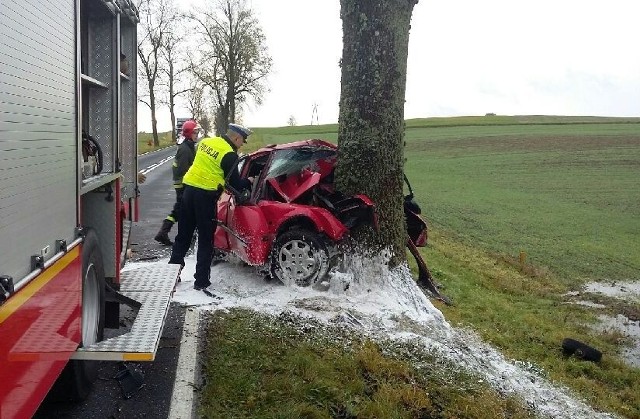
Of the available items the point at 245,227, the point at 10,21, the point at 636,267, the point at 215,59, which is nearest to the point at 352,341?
the point at 245,227

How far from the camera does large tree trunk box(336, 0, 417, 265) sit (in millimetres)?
7199

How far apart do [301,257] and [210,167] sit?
1.35 meters

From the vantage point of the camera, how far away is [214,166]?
7043mm

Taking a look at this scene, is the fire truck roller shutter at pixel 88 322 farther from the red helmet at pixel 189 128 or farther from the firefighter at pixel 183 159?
the red helmet at pixel 189 128

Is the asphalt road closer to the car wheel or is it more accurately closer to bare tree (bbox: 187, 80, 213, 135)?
the car wheel

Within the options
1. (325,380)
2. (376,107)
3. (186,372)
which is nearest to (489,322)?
(376,107)

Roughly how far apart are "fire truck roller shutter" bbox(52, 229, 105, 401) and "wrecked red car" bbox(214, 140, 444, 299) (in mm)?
2795

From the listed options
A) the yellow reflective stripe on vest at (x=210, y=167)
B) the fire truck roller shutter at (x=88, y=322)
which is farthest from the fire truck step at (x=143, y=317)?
the yellow reflective stripe on vest at (x=210, y=167)

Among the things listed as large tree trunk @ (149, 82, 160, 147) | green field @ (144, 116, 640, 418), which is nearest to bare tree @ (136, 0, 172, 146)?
large tree trunk @ (149, 82, 160, 147)

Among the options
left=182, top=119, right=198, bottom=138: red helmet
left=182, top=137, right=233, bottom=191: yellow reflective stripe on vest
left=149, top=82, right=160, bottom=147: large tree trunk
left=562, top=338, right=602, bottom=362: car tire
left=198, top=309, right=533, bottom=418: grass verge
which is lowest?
left=562, top=338, right=602, bottom=362: car tire

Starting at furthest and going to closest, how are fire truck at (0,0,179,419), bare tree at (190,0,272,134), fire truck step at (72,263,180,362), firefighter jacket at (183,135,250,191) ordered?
bare tree at (190,0,272,134) < firefighter jacket at (183,135,250,191) < fire truck step at (72,263,180,362) < fire truck at (0,0,179,419)

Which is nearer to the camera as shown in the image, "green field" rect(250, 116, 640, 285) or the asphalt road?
the asphalt road

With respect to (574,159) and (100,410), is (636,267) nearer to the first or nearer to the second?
(100,410)

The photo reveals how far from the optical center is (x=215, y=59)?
4406cm
